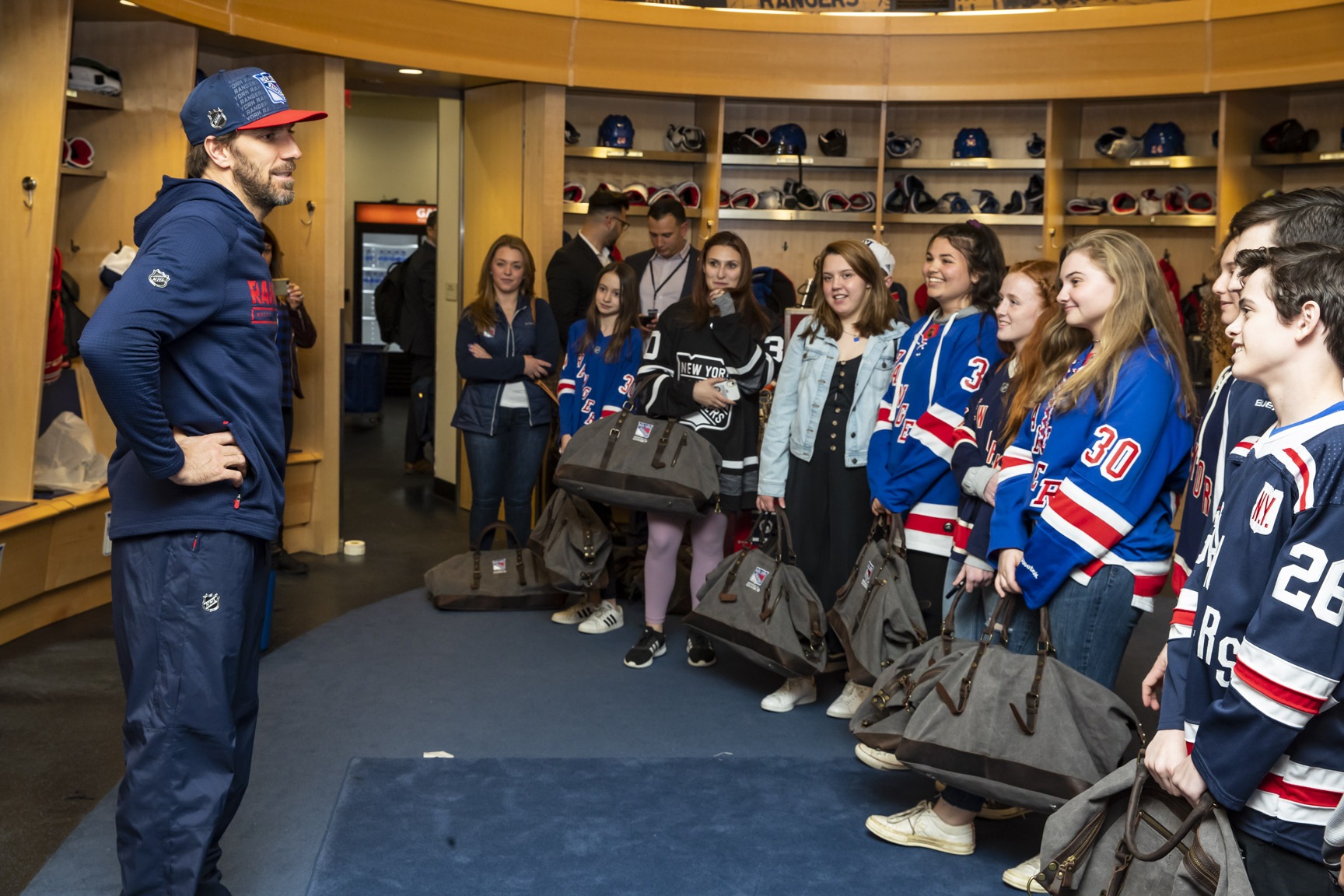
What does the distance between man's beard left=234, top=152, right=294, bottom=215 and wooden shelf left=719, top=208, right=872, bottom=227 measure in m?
4.82

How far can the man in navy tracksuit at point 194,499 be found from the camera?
195 cm

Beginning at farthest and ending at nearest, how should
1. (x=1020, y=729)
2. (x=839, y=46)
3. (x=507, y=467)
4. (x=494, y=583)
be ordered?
(x=839, y=46) < (x=507, y=467) < (x=494, y=583) < (x=1020, y=729)

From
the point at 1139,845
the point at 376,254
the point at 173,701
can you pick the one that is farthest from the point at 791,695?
the point at 376,254

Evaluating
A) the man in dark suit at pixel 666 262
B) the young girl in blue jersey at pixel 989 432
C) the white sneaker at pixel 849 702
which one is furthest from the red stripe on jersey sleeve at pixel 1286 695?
the man in dark suit at pixel 666 262

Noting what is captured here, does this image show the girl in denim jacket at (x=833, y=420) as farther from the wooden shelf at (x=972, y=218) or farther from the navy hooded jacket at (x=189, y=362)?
the wooden shelf at (x=972, y=218)

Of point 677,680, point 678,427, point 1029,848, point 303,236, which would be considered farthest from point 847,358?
point 303,236

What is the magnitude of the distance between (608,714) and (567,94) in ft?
14.5

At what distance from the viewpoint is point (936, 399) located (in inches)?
130

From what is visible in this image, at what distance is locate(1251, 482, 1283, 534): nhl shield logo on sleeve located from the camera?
145 cm

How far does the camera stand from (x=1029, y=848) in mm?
2805

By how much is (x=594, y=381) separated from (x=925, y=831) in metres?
2.37

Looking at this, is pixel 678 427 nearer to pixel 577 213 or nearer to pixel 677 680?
pixel 677 680

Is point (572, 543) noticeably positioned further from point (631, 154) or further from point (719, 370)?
point (631, 154)

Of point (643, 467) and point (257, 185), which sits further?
point (643, 467)
